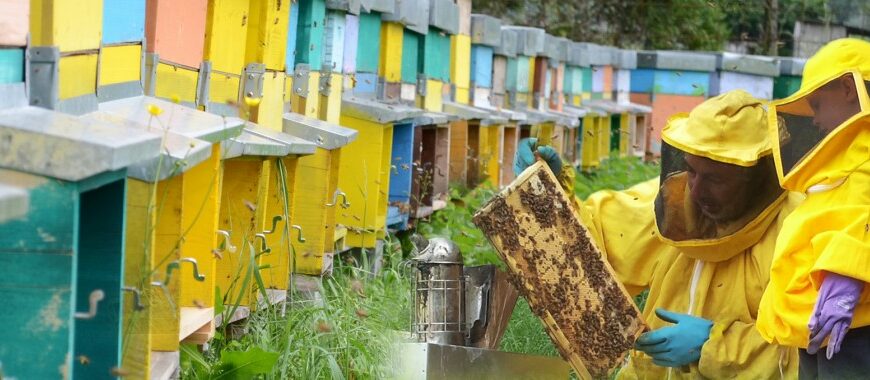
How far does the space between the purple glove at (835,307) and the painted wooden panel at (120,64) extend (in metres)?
1.92

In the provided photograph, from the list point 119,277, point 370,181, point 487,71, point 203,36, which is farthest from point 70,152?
point 487,71

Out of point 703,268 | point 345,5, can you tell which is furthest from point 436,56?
point 703,268

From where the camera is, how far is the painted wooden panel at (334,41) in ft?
19.0

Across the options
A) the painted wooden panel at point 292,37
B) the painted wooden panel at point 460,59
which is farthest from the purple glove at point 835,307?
the painted wooden panel at point 460,59

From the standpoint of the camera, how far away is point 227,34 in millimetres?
4309

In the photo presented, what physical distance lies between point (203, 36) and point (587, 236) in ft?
4.47

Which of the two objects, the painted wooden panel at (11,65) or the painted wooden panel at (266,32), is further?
the painted wooden panel at (266,32)

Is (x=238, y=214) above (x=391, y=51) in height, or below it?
below

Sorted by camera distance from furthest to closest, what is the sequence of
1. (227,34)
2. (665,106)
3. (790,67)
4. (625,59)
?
(665,106) → (625,59) → (790,67) → (227,34)

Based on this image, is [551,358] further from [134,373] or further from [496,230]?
[134,373]

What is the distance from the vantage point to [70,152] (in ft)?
7.27

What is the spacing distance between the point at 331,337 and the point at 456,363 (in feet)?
2.11

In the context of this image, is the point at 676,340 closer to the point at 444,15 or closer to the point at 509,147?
the point at 444,15

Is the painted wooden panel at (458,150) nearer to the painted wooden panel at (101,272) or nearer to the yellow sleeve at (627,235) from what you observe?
the yellow sleeve at (627,235)
